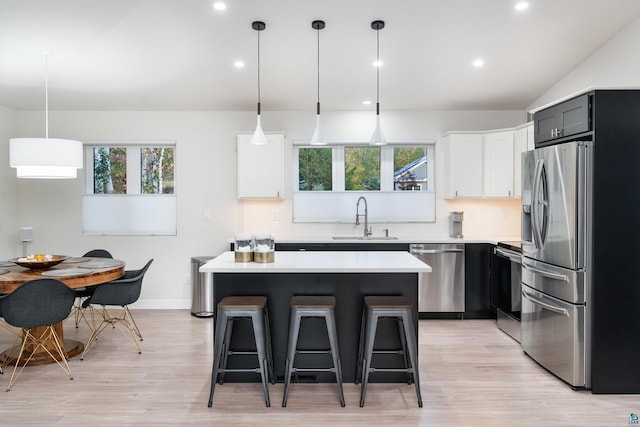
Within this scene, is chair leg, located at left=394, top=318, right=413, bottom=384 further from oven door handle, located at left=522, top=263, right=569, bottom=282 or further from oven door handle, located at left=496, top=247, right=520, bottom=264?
oven door handle, located at left=496, top=247, right=520, bottom=264

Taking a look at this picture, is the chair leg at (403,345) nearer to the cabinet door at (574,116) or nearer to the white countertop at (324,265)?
the white countertop at (324,265)

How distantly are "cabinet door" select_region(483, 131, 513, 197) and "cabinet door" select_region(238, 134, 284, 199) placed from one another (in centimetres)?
241

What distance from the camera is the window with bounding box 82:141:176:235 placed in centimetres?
545

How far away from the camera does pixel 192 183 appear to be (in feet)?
17.6

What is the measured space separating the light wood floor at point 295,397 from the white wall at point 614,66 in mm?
2450

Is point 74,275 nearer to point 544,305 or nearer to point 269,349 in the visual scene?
point 269,349

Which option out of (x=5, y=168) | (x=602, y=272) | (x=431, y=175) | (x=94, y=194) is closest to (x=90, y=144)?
(x=94, y=194)

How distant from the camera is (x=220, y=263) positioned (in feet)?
9.93

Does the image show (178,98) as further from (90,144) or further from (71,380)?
(71,380)

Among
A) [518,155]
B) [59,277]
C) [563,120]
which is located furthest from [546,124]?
[59,277]

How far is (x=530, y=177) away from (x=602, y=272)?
95 centimetres

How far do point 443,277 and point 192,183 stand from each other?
320cm

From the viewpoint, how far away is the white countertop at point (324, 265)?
9.24 ft

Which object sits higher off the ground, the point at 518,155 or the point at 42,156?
the point at 518,155
